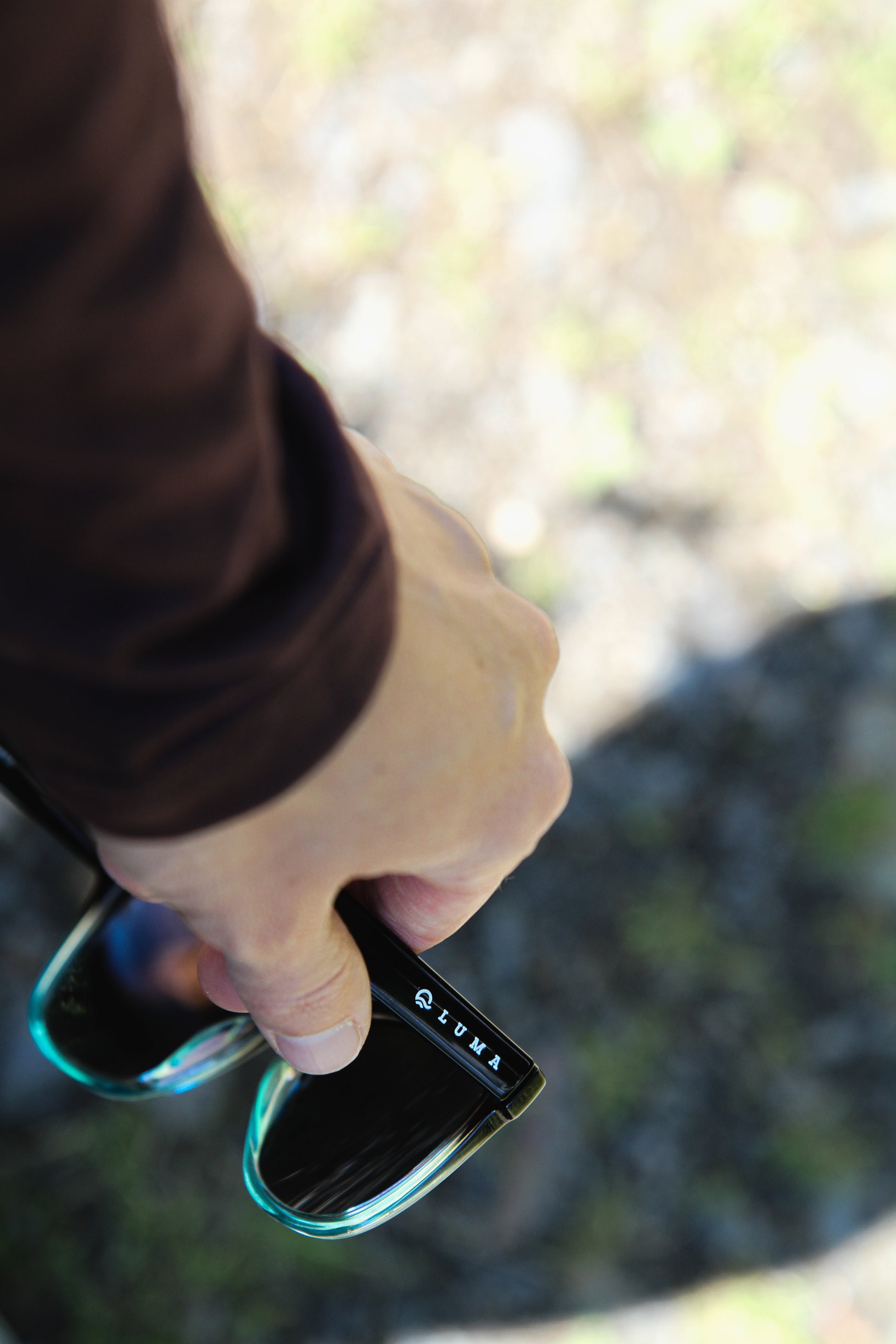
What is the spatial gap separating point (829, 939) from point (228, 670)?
2.18m

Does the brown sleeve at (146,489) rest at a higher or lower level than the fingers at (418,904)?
higher

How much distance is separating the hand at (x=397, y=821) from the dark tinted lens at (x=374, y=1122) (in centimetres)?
10

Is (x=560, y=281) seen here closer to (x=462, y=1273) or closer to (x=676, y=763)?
(x=676, y=763)

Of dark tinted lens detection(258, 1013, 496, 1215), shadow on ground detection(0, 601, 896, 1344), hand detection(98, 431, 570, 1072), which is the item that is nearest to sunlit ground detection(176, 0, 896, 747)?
shadow on ground detection(0, 601, 896, 1344)

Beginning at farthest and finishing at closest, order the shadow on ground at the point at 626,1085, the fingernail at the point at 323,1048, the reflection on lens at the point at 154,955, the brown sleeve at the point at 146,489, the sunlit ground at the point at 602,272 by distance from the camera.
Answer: the sunlit ground at the point at 602,272 → the shadow on ground at the point at 626,1085 → the reflection on lens at the point at 154,955 → the fingernail at the point at 323,1048 → the brown sleeve at the point at 146,489

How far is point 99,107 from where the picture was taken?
544 millimetres

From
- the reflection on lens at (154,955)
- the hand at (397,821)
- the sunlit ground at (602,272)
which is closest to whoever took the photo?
the hand at (397,821)

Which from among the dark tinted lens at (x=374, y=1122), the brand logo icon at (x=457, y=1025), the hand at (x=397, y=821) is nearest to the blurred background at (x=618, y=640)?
the dark tinted lens at (x=374, y=1122)

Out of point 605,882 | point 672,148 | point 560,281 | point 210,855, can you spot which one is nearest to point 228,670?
point 210,855

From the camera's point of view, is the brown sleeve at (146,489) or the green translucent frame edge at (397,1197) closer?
the brown sleeve at (146,489)

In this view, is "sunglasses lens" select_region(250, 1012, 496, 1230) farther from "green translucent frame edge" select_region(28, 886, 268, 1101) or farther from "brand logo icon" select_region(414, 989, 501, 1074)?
"green translucent frame edge" select_region(28, 886, 268, 1101)

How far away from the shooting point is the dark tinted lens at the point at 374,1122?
1064 mm

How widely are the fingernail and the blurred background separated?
1.35 meters

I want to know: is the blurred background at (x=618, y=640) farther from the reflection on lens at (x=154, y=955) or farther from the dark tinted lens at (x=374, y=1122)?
the dark tinted lens at (x=374, y=1122)
